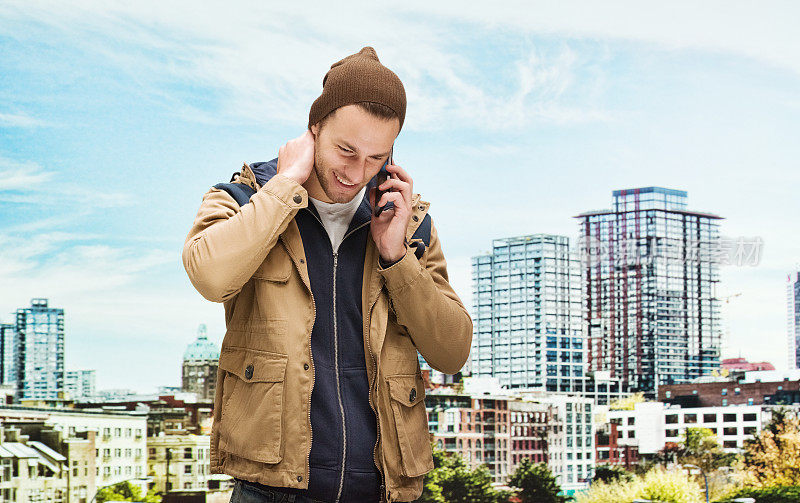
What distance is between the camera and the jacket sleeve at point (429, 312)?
48.8 inches

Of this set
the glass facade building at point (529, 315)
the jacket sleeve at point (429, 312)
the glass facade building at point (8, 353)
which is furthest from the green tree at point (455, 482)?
the jacket sleeve at point (429, 312)

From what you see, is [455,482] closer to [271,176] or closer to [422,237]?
[422,237]

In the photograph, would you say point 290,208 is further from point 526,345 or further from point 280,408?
point 526,345

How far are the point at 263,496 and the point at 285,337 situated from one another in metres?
0.23

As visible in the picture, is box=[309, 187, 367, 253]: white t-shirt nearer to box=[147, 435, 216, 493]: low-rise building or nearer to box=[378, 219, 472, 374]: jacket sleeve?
box=[378, 219, 472, 374]: jacket sleeve

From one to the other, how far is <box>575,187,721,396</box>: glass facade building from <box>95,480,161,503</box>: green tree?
132 inches

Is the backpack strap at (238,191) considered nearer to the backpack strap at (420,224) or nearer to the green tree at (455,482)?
the backpack strap at (420,224)

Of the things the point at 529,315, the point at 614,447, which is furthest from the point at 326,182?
the point at 614,447

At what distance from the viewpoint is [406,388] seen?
1259mm

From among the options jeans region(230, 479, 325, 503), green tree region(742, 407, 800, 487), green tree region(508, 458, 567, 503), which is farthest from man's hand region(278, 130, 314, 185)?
green tree region(742, 407, 800, 487)

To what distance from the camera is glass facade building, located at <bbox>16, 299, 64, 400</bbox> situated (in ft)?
17.3

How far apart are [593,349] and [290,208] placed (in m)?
5.61

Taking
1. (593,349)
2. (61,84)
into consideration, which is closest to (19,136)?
(61,84)

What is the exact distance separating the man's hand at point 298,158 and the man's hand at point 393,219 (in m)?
0.12
